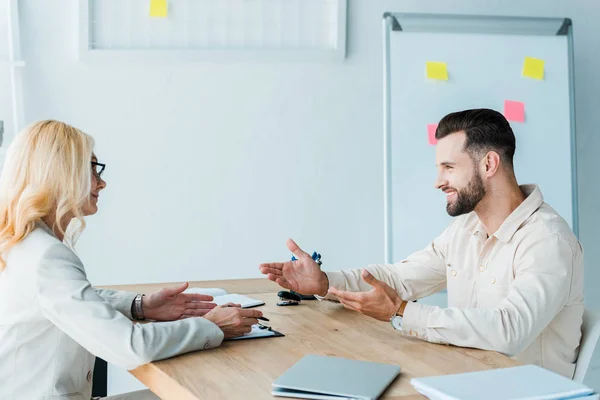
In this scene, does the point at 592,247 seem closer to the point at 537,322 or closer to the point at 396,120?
the point at 396,120

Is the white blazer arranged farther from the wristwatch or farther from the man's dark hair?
the man's dark hair

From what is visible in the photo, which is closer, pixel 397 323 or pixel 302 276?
pixel 397 323

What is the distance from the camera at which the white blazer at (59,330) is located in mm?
1413

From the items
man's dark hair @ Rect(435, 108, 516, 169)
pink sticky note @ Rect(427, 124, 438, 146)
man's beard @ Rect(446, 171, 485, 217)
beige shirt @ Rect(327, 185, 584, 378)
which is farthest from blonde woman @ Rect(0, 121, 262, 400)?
pink sticky note @ Rect(427, 124, 438, 146)

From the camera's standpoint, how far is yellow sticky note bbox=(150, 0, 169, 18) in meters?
3.06

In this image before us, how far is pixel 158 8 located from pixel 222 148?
66 centimetres

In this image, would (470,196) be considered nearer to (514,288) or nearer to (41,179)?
(514,288)

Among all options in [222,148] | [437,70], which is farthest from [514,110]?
[222,148]

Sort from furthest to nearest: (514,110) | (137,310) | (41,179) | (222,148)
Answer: (222,148) < (514,110) < (137,310) < (41,179)

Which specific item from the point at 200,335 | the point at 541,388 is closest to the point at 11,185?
the point at 200,335

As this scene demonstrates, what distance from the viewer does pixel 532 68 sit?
3084 mm

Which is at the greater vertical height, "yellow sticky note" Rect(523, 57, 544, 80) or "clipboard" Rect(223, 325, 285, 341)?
"yellow sticky note" Rect(523, 57, 544, 80)

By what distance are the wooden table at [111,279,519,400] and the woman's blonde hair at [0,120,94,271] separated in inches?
16.2

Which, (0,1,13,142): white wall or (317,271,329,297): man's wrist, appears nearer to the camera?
(317,271,329,297): man's wrist
